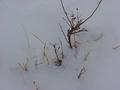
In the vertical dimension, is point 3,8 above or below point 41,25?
above

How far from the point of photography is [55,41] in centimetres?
154

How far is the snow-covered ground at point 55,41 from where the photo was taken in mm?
1417

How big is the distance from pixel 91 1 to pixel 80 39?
0.26 m

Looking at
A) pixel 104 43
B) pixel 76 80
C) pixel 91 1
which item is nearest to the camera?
pixel 76 80

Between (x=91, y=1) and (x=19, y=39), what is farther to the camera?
(x=91, y=1)

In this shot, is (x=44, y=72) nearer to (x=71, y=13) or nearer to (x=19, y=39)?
(x=19, y=39)

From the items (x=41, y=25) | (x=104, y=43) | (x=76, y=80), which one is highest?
(x=41, y=25)

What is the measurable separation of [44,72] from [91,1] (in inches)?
20.0

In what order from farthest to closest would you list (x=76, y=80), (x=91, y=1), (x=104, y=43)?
(x=91, y=1) < (x=104, y=43) < (x=76, y=80)

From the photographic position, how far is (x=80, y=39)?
1555 mm

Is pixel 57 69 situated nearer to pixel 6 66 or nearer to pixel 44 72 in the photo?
pixel 44 72

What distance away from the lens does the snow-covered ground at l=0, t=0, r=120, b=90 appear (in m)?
1.42

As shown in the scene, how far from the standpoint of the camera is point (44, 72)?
1458mm

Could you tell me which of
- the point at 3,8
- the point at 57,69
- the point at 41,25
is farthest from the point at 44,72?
the point at 3,8
